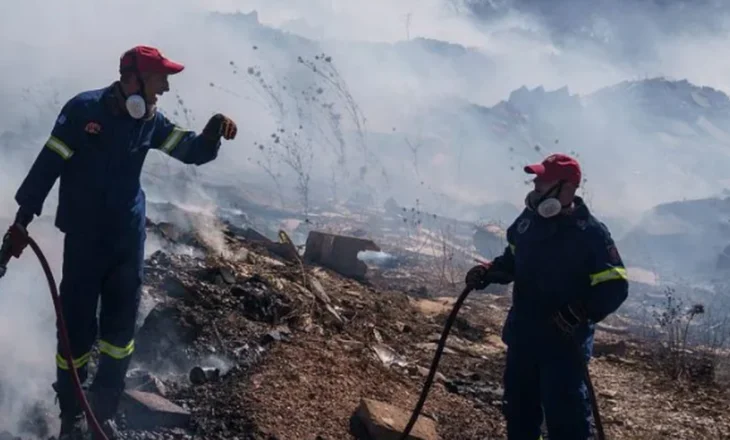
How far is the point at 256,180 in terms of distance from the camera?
22.1 m

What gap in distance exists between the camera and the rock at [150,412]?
14.6 ft

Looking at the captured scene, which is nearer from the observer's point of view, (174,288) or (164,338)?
(164,338)

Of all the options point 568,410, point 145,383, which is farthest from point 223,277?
point 568,410

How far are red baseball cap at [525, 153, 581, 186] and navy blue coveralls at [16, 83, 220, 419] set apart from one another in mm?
2138

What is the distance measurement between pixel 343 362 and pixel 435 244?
39.3 feet

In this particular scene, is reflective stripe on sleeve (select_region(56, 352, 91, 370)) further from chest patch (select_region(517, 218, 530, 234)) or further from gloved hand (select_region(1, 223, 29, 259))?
chest patch (select_region(517, 218, 530, 234))

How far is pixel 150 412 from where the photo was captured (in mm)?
4445

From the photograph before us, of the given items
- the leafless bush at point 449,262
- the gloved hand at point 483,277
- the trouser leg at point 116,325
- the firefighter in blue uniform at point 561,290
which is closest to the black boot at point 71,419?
the trouser leg at point 116,325

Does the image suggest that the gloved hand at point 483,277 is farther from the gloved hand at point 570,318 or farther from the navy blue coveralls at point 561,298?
the gloved hand at point 570,318

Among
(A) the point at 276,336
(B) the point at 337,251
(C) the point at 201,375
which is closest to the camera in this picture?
(C) the point at 201,375

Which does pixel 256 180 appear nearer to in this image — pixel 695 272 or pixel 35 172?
pixel 695 272

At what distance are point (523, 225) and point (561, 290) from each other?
41cm

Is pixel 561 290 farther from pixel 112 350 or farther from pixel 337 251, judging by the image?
pixel 337 251

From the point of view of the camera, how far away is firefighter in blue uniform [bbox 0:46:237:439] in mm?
3994
